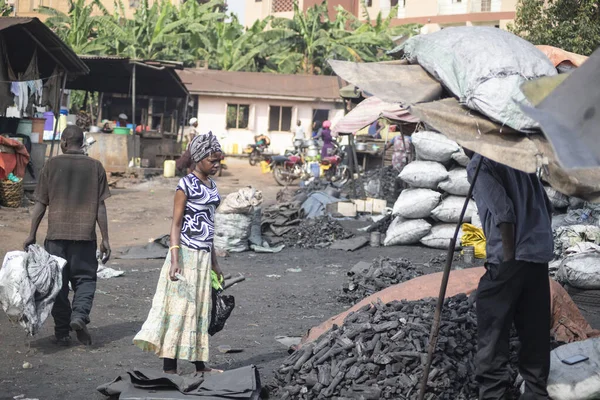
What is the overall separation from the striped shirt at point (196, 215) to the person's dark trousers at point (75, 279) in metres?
1.42

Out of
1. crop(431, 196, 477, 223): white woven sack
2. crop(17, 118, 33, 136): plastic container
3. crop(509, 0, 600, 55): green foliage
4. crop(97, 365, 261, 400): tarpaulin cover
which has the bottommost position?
crop(97, 365, 261, 400): tarpaulin cover

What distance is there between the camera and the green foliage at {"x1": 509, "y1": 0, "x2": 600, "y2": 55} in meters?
11.3

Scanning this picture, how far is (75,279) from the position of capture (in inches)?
241

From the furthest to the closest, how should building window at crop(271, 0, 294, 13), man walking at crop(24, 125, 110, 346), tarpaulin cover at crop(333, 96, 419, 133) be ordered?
building window at crop(271, 0, 294, 13)
tarpaulin cover at crop(333, 96, 419, 133)
man walking at crop(24, 125, 110, 346)

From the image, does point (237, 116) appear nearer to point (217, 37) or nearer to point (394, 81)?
point (217, 37)

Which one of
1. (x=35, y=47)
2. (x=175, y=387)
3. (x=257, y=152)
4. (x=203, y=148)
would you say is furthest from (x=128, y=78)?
(x=175, y=387)

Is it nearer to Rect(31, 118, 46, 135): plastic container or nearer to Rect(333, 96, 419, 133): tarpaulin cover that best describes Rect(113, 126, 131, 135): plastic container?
Rect(31, 118, 46, 135): plastic container

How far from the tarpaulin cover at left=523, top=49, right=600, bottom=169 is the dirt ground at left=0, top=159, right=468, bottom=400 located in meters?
3.09

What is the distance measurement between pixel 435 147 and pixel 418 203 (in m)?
0.89

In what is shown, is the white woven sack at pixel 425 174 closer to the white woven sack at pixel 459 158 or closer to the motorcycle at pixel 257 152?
the white woven sack at pixel 459 158

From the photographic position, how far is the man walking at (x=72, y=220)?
237 inches

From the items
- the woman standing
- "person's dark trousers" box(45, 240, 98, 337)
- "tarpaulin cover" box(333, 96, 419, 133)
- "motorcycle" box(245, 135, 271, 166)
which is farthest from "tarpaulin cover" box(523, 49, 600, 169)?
"motorcycle" box(245, 135, 271, 166)

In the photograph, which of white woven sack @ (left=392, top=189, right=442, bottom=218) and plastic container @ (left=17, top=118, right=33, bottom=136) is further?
plastic container @ (left=17, top=118, right=33, bottom=136)

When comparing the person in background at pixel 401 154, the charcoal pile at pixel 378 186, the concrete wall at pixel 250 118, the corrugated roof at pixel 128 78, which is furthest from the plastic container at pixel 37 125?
the concrete wall at pixel 250 118
